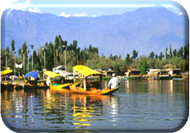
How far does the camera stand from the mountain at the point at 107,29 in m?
8.92

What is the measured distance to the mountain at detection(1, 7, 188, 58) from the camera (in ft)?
29.3

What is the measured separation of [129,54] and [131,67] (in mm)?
865

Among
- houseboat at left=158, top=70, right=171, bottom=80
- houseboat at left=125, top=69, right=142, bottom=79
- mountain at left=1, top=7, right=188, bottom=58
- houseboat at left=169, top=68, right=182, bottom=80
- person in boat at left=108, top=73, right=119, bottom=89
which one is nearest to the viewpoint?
mountain at left=1, top=7, right=188, bottom=58

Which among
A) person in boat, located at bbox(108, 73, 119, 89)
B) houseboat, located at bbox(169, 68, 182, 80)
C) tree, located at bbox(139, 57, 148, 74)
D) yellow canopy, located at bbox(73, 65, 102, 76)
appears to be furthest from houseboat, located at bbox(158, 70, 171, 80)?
person in boat, located at bbox(108, 73, 119, 89)

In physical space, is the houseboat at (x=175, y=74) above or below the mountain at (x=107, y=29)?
below

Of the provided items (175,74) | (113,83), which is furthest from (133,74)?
(113,83)

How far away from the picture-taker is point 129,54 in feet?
34.3

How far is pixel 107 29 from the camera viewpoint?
973cm

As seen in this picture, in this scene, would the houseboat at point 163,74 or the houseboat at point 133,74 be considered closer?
the houseboat at point 163,74

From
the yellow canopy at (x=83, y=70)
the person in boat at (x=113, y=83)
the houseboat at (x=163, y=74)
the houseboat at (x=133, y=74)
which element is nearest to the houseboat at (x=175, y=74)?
the houseboat at (x=163, y=74)

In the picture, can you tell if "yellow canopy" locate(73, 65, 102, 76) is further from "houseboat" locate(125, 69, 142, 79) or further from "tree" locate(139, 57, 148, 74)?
"tree" locate(139, 57, 148, 74)

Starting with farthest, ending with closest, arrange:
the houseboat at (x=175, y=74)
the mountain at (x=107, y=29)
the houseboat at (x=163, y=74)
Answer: the houseboat at (x=163, y=74), the houseboat at (x=175, y=74), the mountain at (x=107, y=29)

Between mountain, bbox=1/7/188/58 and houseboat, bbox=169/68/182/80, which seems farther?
houseboat, bbox=169/68/182/80

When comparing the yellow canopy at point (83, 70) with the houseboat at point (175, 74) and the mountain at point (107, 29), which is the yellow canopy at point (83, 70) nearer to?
the mountain at point (107, 29)
